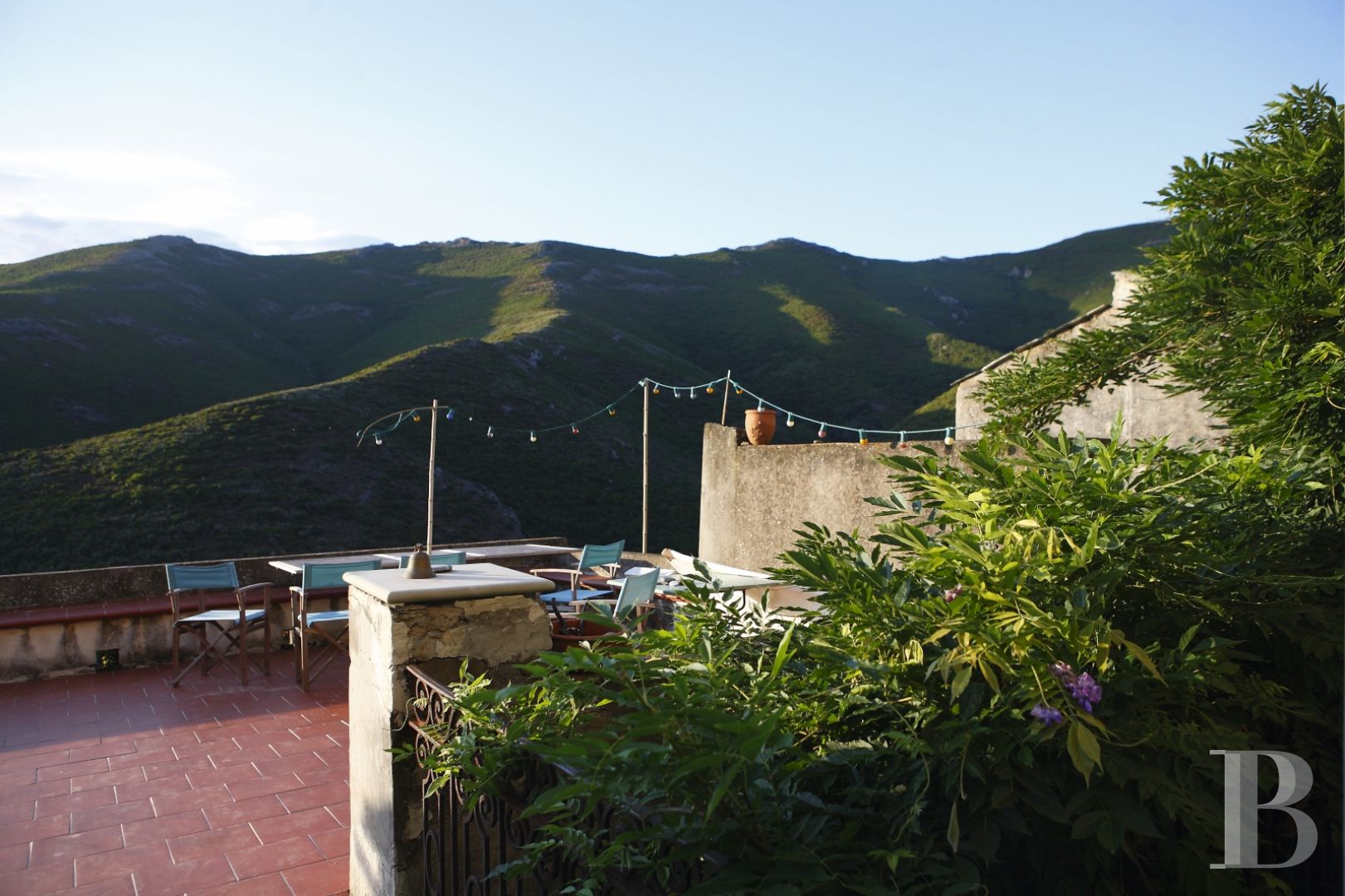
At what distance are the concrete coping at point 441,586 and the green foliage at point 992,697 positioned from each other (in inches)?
38.2

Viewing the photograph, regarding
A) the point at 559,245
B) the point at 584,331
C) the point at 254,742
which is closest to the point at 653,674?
the point at 254,742

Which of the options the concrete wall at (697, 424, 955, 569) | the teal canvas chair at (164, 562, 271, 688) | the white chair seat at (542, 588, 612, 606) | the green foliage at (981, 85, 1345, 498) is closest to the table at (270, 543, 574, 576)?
the teal canvas chair at (164, 562, 271, 688)

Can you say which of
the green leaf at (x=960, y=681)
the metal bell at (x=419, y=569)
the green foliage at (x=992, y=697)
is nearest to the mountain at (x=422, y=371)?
the metal bell at (x=419, y=569)

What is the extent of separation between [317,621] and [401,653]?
4.03 metres

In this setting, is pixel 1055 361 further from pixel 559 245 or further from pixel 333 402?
pixel 559 245

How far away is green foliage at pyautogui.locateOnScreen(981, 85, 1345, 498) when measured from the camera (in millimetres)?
1764

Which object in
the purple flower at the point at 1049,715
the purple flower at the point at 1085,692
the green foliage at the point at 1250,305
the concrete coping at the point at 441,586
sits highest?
the green foliage at the point at 1250,305

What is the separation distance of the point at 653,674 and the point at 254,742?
14.5 ft

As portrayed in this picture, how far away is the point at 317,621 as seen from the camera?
621cm

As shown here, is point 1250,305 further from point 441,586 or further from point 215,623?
point 215,623

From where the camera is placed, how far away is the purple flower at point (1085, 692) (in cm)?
115

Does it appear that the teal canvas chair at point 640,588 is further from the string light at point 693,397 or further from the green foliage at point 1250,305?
the green foliage at point 1250,305

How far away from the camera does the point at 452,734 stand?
2.09m

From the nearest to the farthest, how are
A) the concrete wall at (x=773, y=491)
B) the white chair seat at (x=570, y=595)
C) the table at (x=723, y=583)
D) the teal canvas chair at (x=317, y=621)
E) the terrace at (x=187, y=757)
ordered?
the table at (x=723, y=583), the terrace at (x=187, y=757), the teal canvas chair at (x=317, y=621), the white chair seat at (x=570, y=595), the concrete wall at (x=773, y=491)
